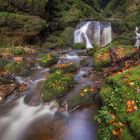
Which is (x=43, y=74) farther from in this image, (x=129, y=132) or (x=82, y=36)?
(x=82, y=36)

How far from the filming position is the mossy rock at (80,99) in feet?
26.9

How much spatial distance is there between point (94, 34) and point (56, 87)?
15.0 m

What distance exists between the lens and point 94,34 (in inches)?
914

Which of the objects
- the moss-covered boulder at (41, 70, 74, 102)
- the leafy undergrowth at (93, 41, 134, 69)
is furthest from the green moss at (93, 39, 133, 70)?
the moss-covered boulder at (41, 70, 74, 102)

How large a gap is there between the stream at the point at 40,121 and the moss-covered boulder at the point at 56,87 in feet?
0.84

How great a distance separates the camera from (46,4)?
24.4 m

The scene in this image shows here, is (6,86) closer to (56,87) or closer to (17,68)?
(56,87)

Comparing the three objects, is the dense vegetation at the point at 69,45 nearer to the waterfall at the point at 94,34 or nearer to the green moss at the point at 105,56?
the green moss at the point at 105,56

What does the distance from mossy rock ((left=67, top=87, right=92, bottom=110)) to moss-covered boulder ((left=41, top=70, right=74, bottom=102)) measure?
25.4 inches

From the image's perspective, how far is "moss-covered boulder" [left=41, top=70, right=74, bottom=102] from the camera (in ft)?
29.0

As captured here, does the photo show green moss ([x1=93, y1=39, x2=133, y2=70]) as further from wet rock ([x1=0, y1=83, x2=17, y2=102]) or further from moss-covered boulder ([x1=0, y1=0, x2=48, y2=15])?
moss-covered boulder ([x1=0, y1=0, x2=48, y2=15])

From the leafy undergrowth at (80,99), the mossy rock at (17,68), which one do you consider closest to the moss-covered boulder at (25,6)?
the mossy rock at (17,68)

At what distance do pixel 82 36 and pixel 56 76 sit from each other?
14.1m

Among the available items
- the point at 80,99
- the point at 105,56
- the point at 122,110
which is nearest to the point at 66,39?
the point at 105,56
